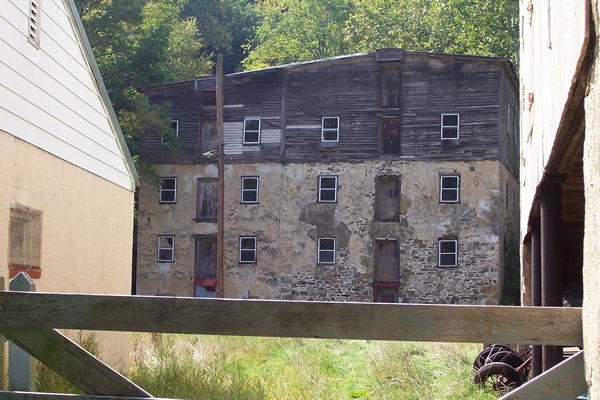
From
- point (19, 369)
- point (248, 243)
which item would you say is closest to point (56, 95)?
point (19, 369)

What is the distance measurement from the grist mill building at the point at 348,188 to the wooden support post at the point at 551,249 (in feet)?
78.4

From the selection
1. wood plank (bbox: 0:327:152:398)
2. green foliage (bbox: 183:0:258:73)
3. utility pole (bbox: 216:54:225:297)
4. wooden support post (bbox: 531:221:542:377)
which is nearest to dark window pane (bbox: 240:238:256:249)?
utility pole (bbox: 216:54:225:297)

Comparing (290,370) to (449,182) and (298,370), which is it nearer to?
(298,370)

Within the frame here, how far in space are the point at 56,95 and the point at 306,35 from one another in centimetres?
4309

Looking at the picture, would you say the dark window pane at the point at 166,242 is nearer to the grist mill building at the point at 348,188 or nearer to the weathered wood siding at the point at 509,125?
the grist mill building at the point at 348,188

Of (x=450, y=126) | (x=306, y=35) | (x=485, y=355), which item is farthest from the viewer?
(x=306, y=35)

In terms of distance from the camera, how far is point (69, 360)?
3.95m

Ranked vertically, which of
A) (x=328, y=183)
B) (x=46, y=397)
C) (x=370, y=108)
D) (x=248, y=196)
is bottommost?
(x=46, y=397)

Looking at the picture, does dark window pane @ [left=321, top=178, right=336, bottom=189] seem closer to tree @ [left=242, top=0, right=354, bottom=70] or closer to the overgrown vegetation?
the overgrown vegetation

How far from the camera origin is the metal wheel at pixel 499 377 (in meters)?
12.4

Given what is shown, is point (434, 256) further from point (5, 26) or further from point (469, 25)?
point (5, 26)

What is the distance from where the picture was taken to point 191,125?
36.0 metres

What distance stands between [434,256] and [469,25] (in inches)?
630

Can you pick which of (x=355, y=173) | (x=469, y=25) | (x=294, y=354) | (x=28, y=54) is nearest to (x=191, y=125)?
(x=355, y=173)
